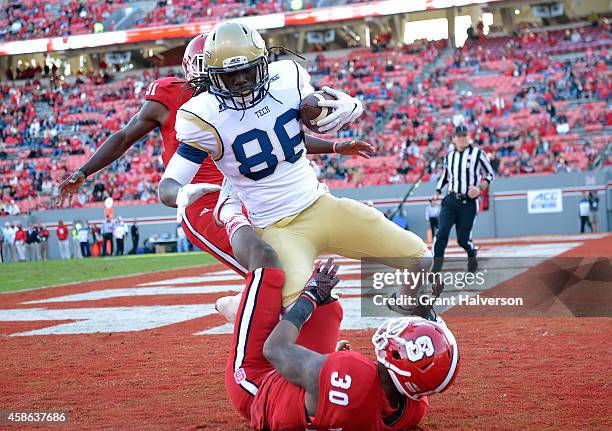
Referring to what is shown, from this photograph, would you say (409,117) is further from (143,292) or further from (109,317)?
(109,317)

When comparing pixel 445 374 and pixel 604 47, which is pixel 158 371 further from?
pixel 604 47

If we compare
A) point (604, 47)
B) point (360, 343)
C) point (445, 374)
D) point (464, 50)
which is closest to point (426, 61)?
point (464, 50)

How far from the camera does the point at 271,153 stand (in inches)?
155

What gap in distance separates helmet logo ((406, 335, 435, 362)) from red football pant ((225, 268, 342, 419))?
68 centimetres

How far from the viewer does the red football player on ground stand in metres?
4.25

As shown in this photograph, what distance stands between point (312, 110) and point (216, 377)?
1611 millimetres

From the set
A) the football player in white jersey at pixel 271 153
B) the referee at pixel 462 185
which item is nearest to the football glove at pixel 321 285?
the football player in white jersey at pixel 271 153

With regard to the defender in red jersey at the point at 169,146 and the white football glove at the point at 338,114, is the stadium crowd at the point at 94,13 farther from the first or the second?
the white football glove at the point at 338,114

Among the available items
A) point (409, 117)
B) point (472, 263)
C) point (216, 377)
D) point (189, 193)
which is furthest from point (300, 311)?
point (409, 117)

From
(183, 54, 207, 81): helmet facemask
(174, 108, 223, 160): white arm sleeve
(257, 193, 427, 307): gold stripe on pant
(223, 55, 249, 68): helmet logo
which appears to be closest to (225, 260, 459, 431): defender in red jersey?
(257, 193, 427, 307): gold stripe on pant

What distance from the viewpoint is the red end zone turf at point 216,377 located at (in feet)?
11.4

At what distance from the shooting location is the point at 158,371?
478 cm

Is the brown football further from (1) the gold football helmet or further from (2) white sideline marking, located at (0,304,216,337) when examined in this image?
(2) white sideline marking, located at (0,304,216,337)

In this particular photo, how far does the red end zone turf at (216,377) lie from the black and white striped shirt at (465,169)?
262cm
